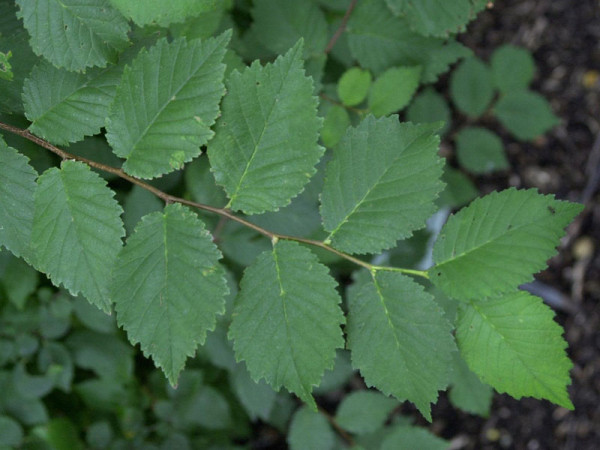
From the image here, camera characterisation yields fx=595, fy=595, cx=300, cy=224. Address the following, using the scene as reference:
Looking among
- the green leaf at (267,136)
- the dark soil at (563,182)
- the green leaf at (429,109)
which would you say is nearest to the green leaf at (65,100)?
the green leaf at (267,136)

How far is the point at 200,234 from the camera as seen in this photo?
1.11m

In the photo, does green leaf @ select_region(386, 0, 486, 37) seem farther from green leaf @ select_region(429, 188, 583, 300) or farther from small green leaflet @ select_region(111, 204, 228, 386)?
small green leaflet @ select_region(111, 204, 228, 386)

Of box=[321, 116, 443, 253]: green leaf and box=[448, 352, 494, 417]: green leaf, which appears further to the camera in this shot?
box=[448, 352, 494, 417]: green leaf

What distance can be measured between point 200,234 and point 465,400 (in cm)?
119

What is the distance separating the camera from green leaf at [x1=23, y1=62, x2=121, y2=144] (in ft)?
3.85

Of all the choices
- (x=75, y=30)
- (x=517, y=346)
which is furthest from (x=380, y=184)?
(x=75, y=30)

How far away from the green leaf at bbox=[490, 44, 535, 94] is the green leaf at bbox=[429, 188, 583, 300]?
1.60 metres

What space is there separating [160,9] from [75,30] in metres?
0.16

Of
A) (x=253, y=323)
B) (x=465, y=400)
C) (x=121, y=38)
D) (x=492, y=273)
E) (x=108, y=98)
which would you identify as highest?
(x=121, y=38)

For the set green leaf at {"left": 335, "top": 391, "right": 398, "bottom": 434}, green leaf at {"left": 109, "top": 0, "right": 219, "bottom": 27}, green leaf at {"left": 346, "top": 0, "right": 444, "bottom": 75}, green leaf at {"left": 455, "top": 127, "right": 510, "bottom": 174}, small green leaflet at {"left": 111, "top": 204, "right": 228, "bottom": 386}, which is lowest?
green leaf at {"left": 335, "top": 391, "right": 398, "bottom": 434}

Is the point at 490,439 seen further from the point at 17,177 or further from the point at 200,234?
the point at 17,177

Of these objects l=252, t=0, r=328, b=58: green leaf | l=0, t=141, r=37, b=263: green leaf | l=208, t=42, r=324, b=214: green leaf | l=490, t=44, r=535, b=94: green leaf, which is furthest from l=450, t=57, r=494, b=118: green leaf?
l=0, t=141, r=37, b=263: green leaf

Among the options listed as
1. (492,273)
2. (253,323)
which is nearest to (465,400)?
(492,273)

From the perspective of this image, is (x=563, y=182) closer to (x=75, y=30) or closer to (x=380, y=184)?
Answer: (x=380, y=184)
